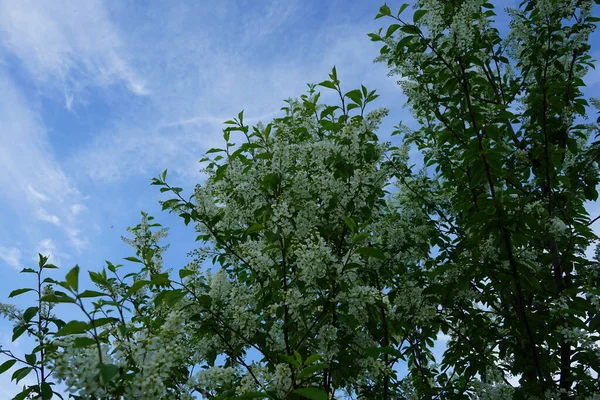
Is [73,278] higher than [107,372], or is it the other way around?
[73,278]

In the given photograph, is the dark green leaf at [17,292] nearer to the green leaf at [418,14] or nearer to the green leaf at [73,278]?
the green leaf at [73,278]

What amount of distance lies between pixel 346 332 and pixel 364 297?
0.77m

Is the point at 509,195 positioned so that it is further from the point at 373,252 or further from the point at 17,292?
the point at 17,292

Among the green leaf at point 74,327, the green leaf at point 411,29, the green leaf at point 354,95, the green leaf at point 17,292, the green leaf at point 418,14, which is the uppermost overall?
the green leaf at point 411,29

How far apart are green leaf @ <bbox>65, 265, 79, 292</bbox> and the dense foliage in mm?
133

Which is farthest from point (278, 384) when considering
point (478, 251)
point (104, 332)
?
point (478, 251)

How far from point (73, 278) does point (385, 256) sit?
3.22 metres

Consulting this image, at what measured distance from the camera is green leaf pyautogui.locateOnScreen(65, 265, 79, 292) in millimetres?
2037

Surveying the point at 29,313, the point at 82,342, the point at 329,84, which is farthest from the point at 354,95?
the point at 29,313

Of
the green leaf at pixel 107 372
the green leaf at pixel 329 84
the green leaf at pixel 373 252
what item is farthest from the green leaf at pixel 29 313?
the green leaf at pixel 329 84

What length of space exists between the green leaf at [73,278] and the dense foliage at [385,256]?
5.3 inches

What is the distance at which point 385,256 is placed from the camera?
4688 millimetres

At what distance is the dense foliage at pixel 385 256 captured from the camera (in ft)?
11.6

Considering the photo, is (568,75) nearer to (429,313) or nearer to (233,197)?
(429,313)
